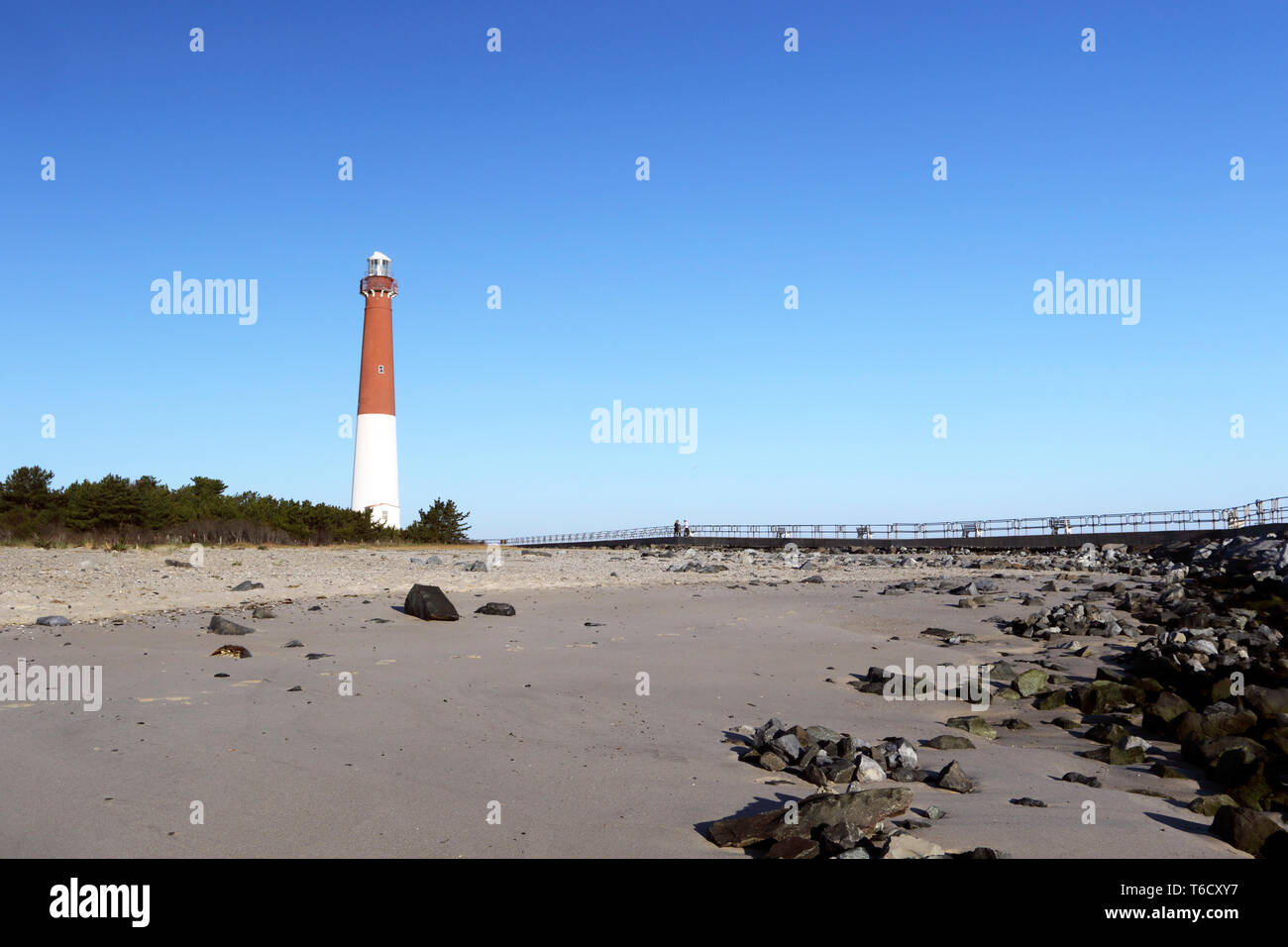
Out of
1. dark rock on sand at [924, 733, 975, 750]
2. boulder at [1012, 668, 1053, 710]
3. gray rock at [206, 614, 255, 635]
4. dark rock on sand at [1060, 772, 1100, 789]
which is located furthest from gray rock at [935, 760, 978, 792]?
gray rock at [206, 614, 255, 635]

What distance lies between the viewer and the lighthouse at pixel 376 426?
43406 millimetres

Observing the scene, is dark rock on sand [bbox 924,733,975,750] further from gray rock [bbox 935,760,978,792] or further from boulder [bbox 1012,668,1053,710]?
boulder [bbox 1012,668,1053,710]

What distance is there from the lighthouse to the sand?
26.7 metres

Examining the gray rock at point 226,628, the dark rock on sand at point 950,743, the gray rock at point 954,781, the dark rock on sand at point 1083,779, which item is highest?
the gray rock at point 226,628

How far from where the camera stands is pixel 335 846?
4863mm

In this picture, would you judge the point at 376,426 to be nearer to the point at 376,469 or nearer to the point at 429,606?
the point at 376,469

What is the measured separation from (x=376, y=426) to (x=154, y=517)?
1327 cm

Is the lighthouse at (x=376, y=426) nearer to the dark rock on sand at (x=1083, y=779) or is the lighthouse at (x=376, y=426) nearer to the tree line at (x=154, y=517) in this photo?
the tree line at (x=154, y=517)

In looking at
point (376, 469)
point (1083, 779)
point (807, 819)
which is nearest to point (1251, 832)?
point (1083, 779)

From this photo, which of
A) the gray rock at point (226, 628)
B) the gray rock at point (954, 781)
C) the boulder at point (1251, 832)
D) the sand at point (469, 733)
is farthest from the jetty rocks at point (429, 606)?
the boulder at point (1251, 832)

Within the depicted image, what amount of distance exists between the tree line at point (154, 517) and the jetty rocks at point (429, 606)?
1441cm

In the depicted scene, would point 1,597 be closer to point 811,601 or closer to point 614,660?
point 614,660
